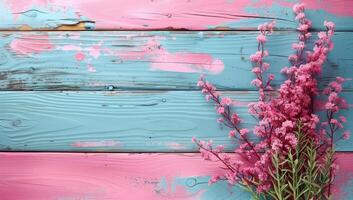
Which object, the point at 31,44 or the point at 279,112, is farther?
the point at 31,44

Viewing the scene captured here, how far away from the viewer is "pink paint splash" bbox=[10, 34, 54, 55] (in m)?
1.26

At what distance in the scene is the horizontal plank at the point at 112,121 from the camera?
124cm

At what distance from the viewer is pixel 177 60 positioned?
1.25 meters

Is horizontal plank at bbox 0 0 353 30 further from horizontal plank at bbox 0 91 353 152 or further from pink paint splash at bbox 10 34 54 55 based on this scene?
horizontal plank at bbox 0 91 353 152

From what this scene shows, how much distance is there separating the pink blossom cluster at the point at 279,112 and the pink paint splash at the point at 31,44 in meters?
0.44

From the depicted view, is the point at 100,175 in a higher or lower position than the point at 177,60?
lower

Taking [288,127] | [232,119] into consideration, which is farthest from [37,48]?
[288,127]

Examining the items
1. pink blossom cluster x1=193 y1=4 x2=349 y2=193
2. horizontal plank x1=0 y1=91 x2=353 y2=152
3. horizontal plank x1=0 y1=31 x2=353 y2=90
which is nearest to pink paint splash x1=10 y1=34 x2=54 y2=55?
horizontal plank x1=0 y1=31 x2=353 y2=90

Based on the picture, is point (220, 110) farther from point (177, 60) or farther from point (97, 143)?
point (97, 143)

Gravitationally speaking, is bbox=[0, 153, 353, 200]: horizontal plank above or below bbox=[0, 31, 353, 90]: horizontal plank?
below

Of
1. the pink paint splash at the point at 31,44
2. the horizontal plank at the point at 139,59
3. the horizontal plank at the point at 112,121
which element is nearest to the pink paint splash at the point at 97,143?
the horizontal plank at the point at 112,121

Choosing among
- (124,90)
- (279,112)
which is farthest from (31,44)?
(279,112)

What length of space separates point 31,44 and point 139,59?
302 mm

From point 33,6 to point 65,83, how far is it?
0.23m
